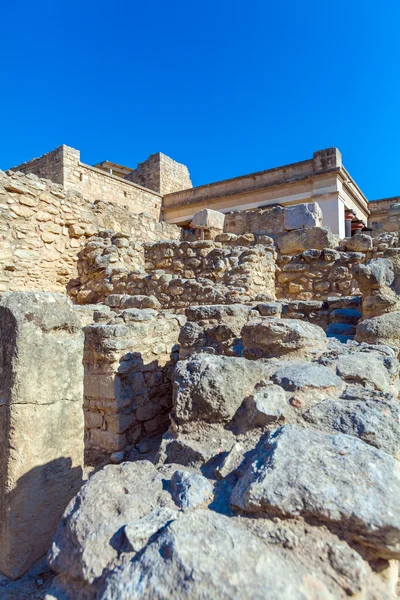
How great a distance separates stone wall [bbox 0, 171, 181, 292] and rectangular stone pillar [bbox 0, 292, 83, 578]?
14.9ft

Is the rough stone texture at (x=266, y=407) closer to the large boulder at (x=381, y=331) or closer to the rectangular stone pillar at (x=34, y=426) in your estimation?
the rectangular stone pillar at (x=34, y=426)

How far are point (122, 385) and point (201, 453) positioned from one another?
80.8 inches

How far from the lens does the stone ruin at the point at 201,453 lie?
1062mm

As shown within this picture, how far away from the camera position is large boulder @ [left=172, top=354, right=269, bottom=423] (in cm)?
199

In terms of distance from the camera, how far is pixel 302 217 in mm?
7539

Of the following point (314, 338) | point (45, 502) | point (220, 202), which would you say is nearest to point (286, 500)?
point (45, 502)

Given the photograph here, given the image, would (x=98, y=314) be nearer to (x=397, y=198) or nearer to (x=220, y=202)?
(x=220, y=202)

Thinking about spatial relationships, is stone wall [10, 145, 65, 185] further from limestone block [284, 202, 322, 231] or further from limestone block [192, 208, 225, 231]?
limestone block [284, 202, 322, 231]

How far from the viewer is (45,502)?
199 cm

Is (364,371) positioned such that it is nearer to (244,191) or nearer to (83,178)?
(244,191)

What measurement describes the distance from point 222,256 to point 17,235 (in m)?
3.56

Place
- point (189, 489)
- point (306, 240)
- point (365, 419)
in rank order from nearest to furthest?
point (189, 489) → point (365, 419) → point (306, 240)

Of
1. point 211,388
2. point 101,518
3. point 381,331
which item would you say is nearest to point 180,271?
point 381,331

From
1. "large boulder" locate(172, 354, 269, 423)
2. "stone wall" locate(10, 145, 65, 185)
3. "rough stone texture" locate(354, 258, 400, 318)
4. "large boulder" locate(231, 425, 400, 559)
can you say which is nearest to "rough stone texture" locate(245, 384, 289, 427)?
"large boulder" locate(172, 354, 269, 423)
